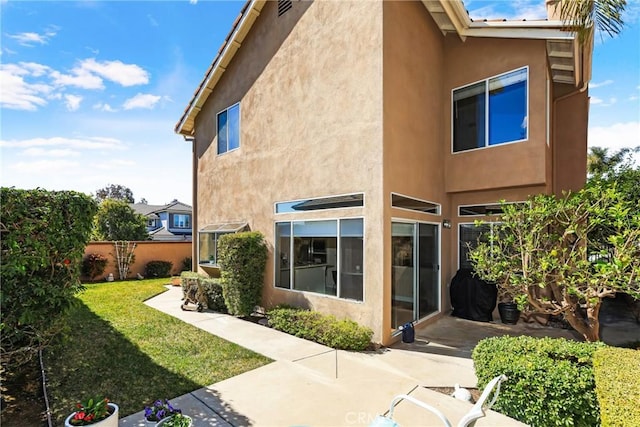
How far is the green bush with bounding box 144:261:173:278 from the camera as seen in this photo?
63.5 ft

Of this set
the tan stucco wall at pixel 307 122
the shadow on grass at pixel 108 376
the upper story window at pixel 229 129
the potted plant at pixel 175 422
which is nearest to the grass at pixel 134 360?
the shadow on grass at pixel 108 376

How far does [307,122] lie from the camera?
942cm

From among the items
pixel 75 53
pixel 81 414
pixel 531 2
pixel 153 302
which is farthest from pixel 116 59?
pixel 531 2

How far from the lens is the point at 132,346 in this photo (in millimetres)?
7316

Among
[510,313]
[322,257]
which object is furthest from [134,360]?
[510,313]

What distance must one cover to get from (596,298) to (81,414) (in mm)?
7602

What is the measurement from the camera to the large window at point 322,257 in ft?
26.3

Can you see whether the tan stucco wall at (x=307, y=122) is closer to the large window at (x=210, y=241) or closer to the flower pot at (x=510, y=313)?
the large window at (x=210, y=241)

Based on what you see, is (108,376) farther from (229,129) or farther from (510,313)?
(510,313)

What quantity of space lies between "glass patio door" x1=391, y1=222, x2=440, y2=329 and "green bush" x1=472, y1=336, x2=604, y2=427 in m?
3.13

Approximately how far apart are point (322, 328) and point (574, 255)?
5210mm

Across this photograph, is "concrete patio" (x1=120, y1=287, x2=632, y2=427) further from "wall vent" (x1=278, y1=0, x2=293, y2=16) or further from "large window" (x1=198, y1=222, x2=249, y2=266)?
"wall vent" (x1=278, y1=0, x2=293, y2=16)

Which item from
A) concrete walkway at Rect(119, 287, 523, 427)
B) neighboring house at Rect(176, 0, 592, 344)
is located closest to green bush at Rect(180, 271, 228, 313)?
neighboring house at Rect(176, 0, 592, 344)

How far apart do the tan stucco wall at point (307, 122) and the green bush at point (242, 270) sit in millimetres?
344
